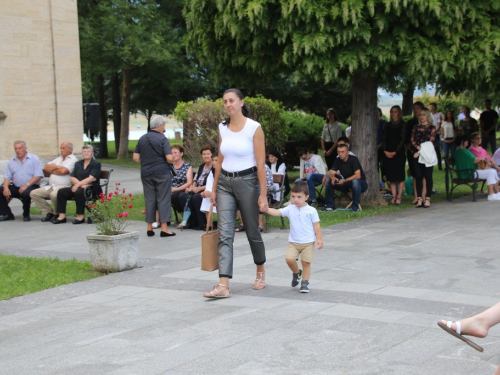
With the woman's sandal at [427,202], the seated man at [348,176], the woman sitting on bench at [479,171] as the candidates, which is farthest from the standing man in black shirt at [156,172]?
the woman sitting on bench at [479,171]

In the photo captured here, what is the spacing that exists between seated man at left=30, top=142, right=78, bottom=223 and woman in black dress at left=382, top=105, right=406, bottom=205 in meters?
5.94

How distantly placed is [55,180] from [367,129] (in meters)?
5.89

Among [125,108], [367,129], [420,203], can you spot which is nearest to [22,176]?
[367,129]

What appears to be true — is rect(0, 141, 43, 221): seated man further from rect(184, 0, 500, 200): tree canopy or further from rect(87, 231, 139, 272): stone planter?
rect(87, 231, 139, 272): stone planter

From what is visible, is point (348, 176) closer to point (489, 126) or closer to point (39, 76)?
point (39, 76)

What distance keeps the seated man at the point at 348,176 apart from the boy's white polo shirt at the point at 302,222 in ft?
19.6

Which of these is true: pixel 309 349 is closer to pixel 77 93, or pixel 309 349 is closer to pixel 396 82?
pixel 396 82

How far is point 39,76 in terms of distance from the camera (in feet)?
60.0

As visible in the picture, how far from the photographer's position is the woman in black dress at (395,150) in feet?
47.8

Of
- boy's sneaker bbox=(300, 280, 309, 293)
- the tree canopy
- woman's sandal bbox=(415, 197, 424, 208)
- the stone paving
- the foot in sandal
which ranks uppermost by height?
the tree canopy

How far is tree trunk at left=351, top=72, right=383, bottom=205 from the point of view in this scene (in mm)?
14359

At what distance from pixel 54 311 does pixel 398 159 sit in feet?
29.5

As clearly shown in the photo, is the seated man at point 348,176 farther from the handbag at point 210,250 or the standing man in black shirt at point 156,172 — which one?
the handbag at point 210,250

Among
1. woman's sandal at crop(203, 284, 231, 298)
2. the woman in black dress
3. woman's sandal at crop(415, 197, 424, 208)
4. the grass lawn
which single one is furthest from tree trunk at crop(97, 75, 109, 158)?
woman's sandal at crop(203, 284, 231, 298)
